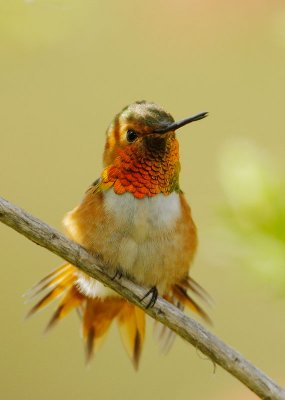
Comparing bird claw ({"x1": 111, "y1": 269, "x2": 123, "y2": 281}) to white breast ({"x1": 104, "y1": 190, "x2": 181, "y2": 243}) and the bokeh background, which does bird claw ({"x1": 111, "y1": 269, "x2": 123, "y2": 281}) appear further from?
the bokeh background

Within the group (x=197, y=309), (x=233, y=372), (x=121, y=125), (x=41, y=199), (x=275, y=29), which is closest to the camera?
(x=275, y=29)

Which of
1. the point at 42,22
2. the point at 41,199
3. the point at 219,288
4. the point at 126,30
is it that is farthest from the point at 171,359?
the point at 42,22

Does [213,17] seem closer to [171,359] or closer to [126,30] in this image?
[126,30]

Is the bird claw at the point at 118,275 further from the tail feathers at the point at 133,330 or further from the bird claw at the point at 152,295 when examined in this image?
the tail feathers at the point at 133,330

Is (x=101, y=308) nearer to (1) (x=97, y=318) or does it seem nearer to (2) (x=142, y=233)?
(1) (x=97, y=318)

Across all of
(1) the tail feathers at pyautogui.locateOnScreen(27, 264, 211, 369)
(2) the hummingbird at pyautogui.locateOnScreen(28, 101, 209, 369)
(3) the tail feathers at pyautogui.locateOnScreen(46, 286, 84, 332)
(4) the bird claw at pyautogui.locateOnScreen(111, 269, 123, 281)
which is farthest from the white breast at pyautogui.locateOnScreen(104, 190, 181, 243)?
(3) the tail feathers at pyautogui.locateOnScreen(46, 286, 84, 332)

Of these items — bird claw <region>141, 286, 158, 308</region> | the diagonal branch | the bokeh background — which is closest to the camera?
the diagonal branch

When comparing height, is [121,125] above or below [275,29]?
below
